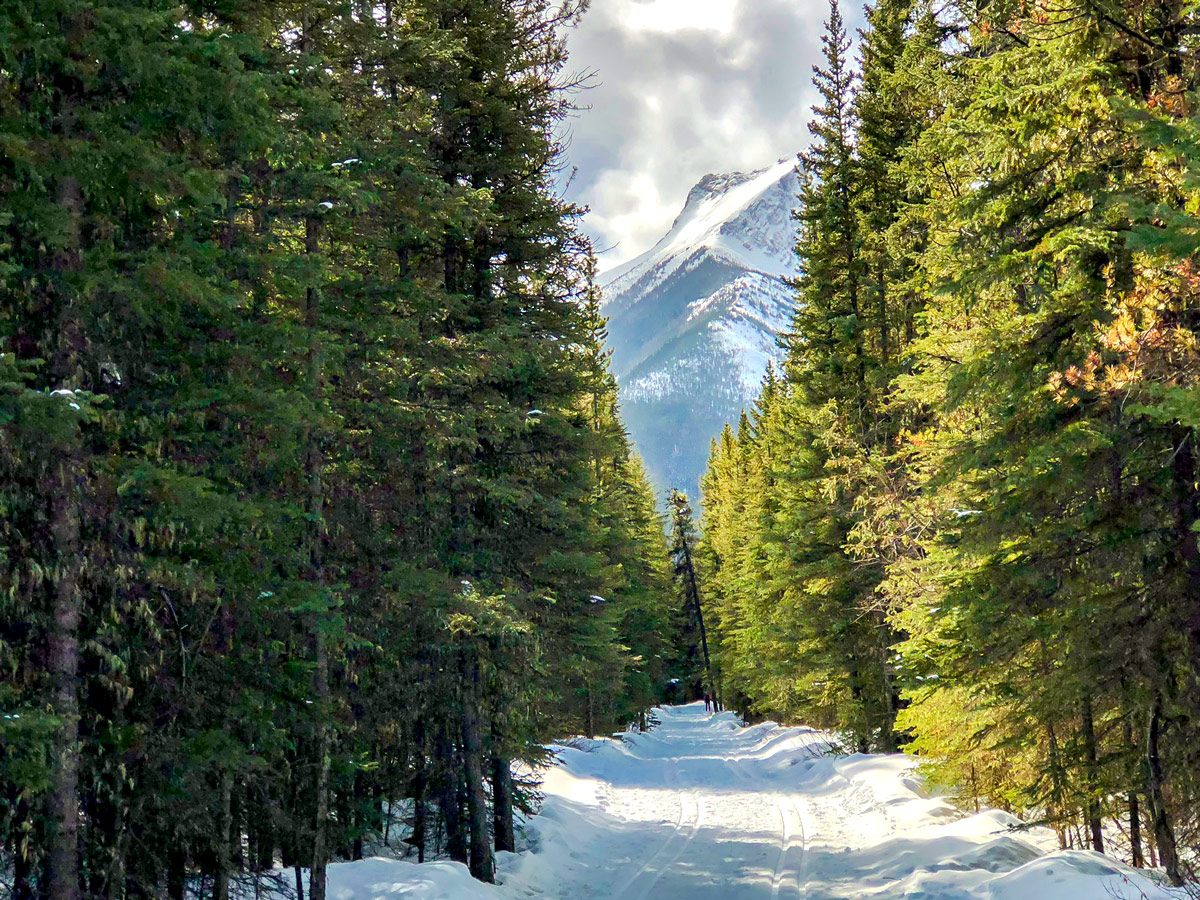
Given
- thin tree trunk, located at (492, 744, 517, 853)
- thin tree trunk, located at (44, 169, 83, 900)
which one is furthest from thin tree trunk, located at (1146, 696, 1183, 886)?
thin tree trunk, located at (44, 169, 83, 900)

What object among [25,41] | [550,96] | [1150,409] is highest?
[550,96]

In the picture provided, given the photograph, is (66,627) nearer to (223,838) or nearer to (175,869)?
(223,838)

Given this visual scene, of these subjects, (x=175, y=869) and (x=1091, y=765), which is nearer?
(x=175, y=869)

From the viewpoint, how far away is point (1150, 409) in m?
6.10

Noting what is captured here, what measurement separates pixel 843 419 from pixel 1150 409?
611 inches

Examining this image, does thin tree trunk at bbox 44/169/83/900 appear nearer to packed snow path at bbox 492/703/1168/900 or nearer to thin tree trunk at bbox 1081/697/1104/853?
packed snow path at bbox 492/703/1168/900

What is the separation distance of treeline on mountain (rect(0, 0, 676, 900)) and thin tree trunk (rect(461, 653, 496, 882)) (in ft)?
0.18

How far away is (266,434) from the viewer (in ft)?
25.8

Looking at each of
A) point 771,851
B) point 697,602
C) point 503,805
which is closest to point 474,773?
point 503,805

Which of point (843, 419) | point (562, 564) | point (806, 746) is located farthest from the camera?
point (806, 746)

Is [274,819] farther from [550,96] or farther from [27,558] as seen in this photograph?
[550,96]

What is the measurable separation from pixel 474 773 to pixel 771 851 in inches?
233

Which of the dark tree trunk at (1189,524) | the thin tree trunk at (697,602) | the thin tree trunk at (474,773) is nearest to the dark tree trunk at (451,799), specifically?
the thin tree trunk at (474,773)

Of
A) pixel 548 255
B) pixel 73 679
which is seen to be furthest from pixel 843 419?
pixel 73 679
